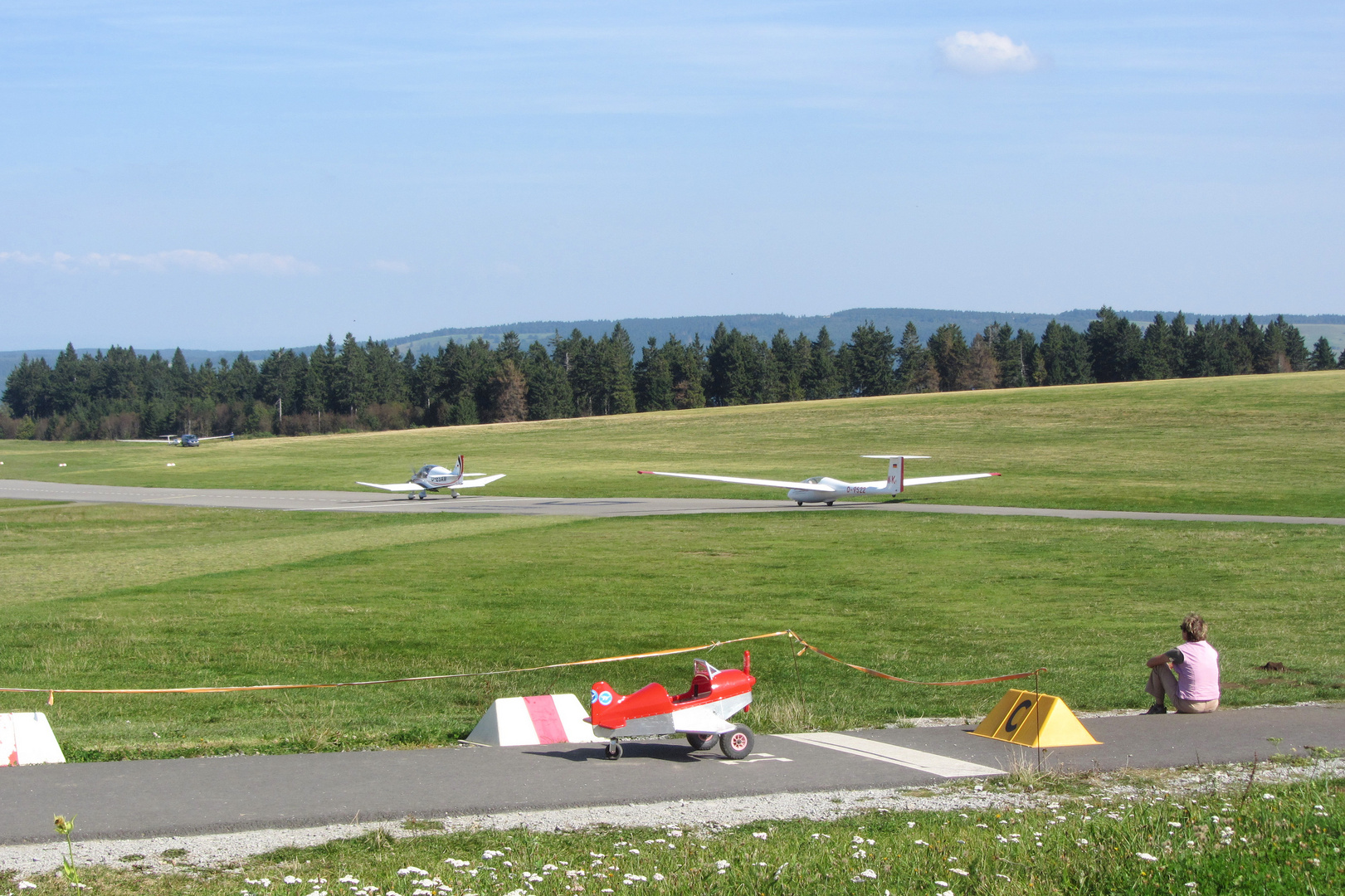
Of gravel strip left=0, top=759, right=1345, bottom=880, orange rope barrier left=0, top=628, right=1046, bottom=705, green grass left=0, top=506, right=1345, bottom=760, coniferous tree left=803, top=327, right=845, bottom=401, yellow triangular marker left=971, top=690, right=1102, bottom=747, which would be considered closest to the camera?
gravel strip left=0, top=759, right=1345, bottom=880

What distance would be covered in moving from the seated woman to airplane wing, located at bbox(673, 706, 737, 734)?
5.08m

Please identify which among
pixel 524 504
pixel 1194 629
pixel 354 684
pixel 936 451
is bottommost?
pixel 524 504

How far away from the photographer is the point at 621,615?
2130cm

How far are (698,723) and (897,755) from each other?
1.88m

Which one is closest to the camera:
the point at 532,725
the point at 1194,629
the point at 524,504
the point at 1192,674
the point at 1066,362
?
the point at 532,725

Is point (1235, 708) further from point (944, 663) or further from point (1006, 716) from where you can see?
point (944, 663)

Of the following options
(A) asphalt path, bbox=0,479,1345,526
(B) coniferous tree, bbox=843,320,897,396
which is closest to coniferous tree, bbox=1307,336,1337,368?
(B) coniferous tree, bbox=843,320,897,396

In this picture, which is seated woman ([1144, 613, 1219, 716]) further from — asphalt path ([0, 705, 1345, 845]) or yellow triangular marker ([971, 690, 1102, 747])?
yellow triangular marker ([971, 690, 1102, 747])

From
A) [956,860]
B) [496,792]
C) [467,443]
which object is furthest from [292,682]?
[467,443]

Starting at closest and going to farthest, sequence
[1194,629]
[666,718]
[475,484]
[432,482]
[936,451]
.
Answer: [666,718]
[1194,629]
[432,482]
[475,484]
[936,451]

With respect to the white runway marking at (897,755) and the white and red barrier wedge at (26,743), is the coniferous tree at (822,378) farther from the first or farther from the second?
the white and red barrier wedge at (26,743)

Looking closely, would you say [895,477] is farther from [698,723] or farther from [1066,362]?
[1066,362]

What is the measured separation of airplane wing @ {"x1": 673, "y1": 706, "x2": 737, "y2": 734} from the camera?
386 inches

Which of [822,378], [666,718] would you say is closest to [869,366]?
[822,378]
